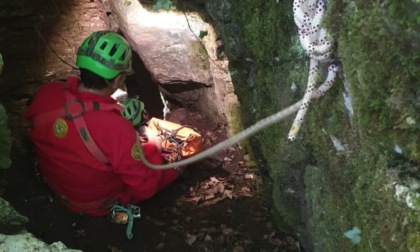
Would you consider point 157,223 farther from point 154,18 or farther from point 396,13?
point 396,13

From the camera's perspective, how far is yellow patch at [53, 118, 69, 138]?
450cm

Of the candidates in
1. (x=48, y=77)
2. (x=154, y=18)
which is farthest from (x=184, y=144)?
(x=48, y=77)

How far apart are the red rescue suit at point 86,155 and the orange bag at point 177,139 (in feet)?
2.21

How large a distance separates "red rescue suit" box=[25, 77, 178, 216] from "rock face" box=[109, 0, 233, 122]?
69.3 inches

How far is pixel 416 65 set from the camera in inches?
79.2

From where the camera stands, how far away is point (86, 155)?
462 cm

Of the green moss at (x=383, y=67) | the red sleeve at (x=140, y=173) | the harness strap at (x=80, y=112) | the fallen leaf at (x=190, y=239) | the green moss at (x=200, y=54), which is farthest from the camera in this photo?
the green moss at (x=200, y=54)

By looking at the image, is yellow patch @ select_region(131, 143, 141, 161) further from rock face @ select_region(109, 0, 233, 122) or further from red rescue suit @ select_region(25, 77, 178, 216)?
rock face @ select_region(109, 0, 233, 122)

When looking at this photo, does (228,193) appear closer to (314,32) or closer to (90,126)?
(90,126)

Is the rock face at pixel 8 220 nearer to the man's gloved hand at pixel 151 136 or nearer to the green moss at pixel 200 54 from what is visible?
the man's gloved hand at pixel 151 136

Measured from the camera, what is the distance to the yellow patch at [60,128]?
4496 millimetres

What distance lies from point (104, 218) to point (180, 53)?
2.50m

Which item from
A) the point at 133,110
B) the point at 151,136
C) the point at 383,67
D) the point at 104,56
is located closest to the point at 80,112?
the point at 104,56

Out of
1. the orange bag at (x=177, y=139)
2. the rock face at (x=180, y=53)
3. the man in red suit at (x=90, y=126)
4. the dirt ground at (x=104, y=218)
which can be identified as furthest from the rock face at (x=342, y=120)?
the man in red suit at (x=90, y=126)
